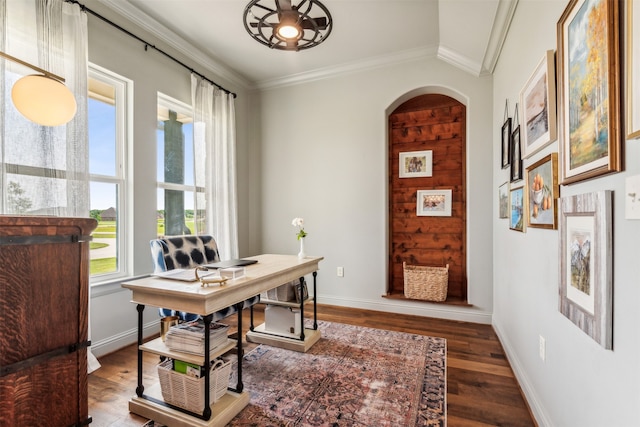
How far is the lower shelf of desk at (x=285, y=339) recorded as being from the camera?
2550mm

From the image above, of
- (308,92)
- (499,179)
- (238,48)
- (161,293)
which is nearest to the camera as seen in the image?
(161,293)

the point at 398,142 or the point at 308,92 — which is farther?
the point at 308,92

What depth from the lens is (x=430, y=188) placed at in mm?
3639

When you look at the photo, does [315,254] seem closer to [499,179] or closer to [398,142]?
[398,142]

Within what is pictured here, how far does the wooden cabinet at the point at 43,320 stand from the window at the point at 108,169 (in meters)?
1.53

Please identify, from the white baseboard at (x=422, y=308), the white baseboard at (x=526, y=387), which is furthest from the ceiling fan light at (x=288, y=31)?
the white baseboard at (x=422, y=308)

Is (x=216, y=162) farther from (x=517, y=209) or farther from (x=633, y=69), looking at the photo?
(x=633, y=69)

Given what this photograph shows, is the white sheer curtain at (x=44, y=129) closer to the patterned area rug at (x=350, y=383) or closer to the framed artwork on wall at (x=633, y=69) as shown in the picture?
the patterned area rug at (x=350, y=383)

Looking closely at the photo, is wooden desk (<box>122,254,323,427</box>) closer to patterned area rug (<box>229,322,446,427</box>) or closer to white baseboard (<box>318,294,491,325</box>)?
patterned area rug (<box>229,322,446,427</box>)

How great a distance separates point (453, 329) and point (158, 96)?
3.76 meters

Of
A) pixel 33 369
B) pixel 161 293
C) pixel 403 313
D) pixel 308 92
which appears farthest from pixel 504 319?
pixel 308 92

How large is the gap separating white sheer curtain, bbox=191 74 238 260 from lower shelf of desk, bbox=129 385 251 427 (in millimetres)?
1928

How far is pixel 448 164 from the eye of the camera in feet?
11.7

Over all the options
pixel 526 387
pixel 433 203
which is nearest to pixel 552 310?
pixel 526 387
